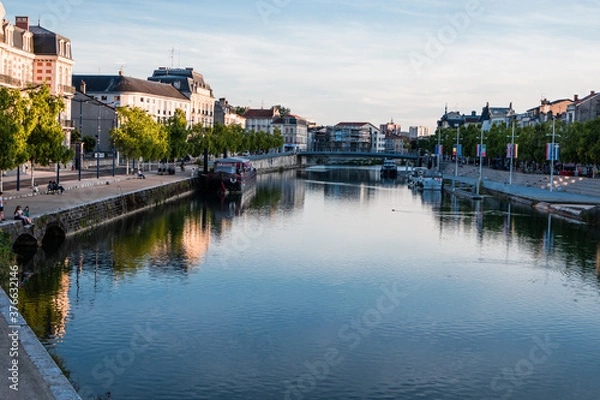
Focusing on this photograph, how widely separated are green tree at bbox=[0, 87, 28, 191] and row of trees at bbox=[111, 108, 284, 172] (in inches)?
1108

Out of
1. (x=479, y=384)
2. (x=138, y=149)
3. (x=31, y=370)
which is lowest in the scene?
(x=479, y=384)

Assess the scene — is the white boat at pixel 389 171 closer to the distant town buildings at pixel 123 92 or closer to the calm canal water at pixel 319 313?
the distant town buildings at pixel 123 92

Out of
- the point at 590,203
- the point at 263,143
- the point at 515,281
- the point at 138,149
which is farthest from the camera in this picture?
the point at 263,143

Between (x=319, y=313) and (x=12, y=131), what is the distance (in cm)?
2393

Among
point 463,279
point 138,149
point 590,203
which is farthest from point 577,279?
point 138,149

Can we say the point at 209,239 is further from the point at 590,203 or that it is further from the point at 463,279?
the point at 590,203

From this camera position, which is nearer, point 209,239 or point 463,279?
point 463,279

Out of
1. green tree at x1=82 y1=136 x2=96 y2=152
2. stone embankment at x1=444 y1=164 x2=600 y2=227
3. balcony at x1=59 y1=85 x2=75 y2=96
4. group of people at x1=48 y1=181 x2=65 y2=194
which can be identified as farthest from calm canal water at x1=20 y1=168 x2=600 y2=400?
green tree at x1=82 y1=136 x2=96 y2=152

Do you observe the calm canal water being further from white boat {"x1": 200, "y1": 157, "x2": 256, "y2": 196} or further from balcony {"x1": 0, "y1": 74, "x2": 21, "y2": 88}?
white boat {"x1": 200, "y1": 157, "x2": 256, "y2": 196}

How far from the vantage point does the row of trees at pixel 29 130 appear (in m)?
42.4

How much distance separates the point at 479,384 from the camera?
21.0 metres

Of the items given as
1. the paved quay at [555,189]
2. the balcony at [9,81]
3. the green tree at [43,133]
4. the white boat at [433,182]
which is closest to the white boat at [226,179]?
the white boat at [433,182]

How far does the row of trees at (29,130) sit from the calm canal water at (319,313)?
6.73m

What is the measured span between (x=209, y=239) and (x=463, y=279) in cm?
1821
